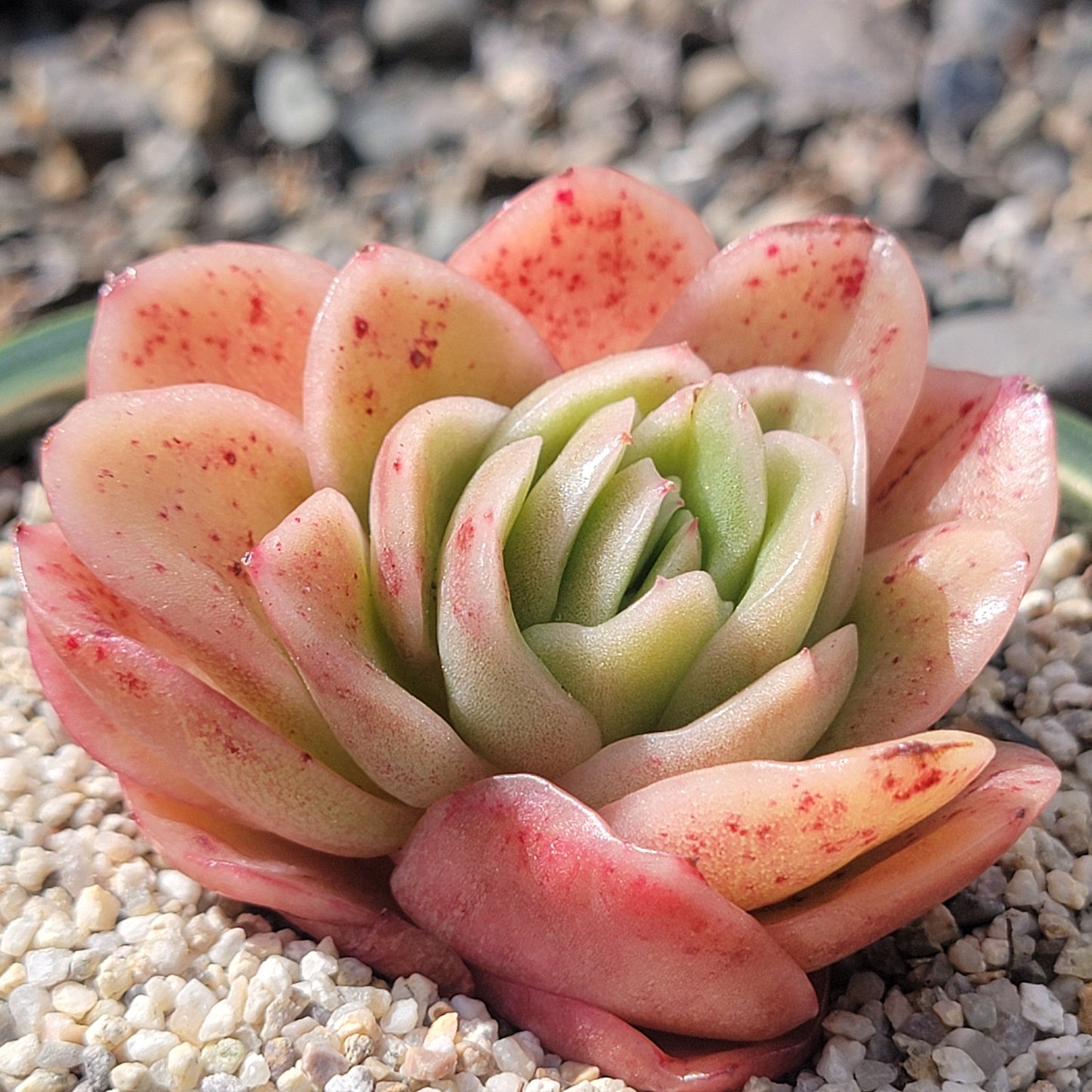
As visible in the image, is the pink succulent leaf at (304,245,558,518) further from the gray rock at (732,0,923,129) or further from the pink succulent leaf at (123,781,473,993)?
the gray rock at (732,0,923,129)

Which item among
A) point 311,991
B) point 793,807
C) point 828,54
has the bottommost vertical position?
point 311,991

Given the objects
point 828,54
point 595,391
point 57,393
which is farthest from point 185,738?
point 828,54

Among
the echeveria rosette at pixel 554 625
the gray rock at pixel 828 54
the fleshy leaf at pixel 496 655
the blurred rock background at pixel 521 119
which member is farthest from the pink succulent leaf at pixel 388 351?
the gray rock at pixel 828 54

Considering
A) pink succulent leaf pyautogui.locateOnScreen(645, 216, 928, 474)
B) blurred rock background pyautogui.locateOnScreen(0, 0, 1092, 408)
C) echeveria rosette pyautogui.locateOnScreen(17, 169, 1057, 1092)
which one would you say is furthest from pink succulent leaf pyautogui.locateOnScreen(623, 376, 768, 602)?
blurred rock background pyautogui.locateOnScreen(0, 0, 1092, 408)

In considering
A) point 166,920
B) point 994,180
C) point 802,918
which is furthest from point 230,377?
point 994,180

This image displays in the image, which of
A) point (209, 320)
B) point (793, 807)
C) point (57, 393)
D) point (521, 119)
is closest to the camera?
point (793, 807)

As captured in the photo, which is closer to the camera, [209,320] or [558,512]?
[558,512]

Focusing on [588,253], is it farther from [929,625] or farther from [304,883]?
[304,883]
